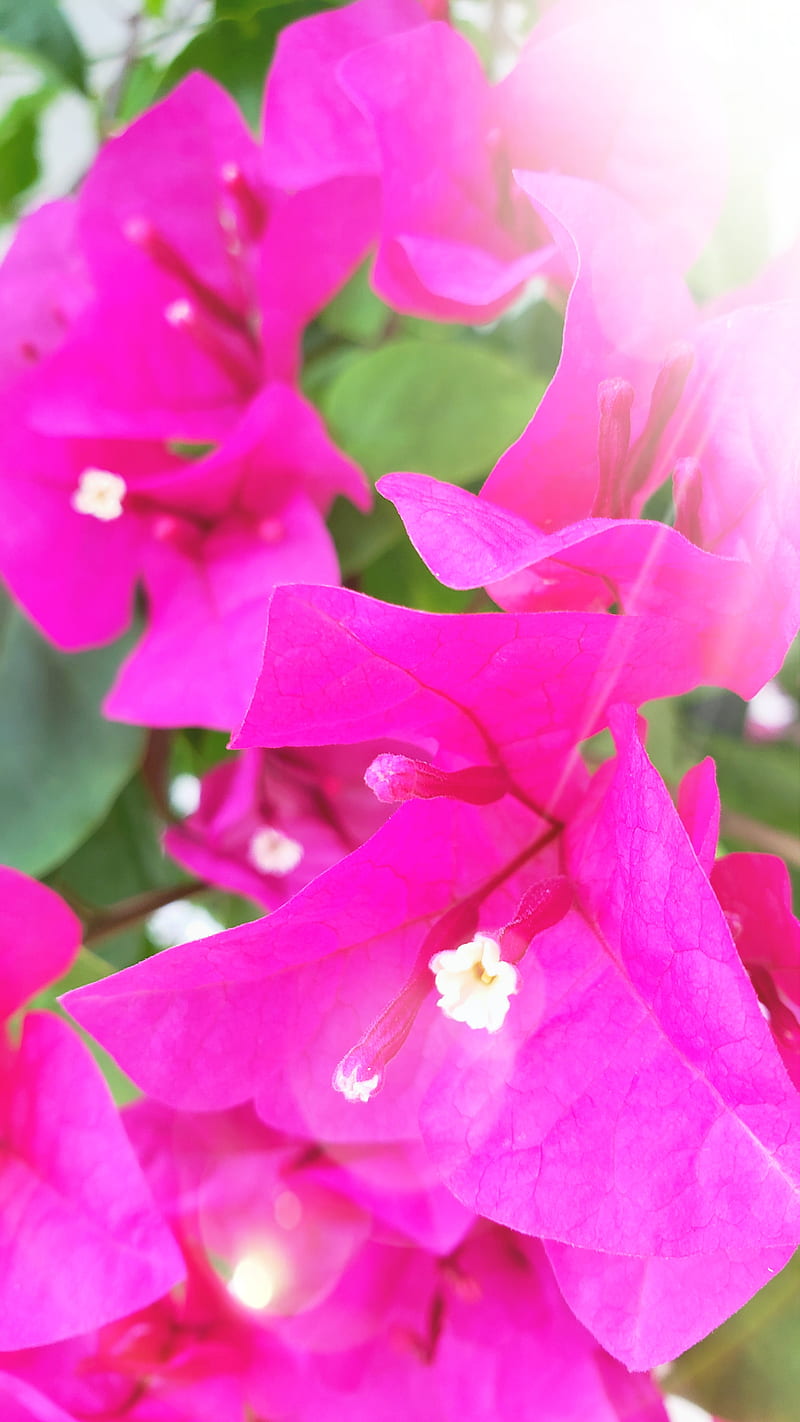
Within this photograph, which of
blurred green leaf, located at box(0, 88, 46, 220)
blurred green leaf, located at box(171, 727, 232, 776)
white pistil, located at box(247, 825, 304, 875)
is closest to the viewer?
white pistil, located at box(247, 825, 304, 875)

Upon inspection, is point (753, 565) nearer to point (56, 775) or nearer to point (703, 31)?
point (703, 31)

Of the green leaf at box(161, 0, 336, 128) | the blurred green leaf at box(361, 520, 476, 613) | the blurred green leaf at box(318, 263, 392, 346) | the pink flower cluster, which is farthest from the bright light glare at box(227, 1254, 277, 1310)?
the green leaf at box(161, 0, 336, 128)

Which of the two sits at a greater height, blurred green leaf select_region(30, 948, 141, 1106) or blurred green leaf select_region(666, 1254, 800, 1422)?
blurred green leaf select_region(30, 948, 141, 1106)

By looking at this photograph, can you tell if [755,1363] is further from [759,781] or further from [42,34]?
[42,34]

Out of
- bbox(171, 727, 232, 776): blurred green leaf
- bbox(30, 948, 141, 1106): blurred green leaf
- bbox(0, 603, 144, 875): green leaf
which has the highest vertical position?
bbox(0, 603, 144, 875): green leaf

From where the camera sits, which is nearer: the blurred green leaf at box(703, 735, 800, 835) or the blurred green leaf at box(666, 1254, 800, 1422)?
the blurred green leaf at box(666, 1254, 800, 1422)

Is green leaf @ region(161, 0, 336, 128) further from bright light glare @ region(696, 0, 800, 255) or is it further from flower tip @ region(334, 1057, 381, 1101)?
flower tip @ region(334, 1057, 381, 1101)
